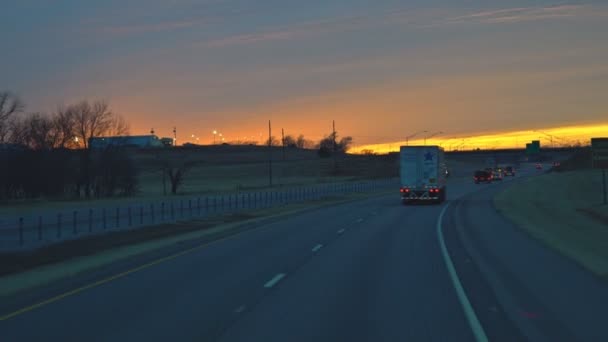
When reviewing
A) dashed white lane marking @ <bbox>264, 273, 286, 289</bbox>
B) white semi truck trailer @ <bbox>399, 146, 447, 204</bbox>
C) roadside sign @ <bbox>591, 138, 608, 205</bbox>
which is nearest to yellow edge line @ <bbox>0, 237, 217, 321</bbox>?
dashed white lane marking @ <bbox>264, 273, 286, 289</bbox>

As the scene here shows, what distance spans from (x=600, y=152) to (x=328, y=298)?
1934 inches

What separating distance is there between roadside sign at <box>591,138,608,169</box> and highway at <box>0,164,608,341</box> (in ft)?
119

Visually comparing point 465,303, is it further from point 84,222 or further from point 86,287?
point 84,222

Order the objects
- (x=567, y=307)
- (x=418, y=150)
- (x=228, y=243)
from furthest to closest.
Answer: (x=418, y=150), (x=228, y=243), (x=567, y=307)

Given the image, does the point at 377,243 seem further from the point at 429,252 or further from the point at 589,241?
the point at 589,241

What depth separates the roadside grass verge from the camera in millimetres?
17422

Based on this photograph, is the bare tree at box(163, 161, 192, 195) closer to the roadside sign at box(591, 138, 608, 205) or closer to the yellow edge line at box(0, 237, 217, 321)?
the roadside sign at box(591, 138, 608, 205)

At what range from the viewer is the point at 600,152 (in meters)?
58.3

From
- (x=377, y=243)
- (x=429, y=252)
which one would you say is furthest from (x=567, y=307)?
(x=377, y=243)

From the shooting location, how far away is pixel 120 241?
2831 centimetres

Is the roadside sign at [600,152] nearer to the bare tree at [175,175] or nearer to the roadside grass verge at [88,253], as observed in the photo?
the roadside grass verge at [88,253]

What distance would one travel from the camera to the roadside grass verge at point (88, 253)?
686 inches

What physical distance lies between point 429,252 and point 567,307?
10.1 m

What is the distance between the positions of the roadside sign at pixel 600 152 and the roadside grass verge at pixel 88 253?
98.5 feet
